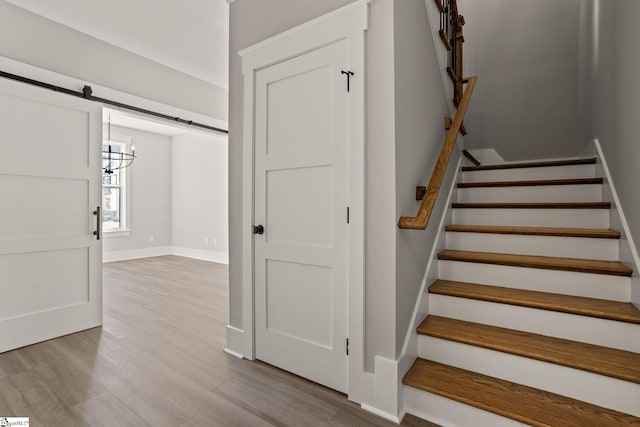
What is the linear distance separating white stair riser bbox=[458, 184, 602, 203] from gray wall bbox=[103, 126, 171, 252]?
656 centimetres

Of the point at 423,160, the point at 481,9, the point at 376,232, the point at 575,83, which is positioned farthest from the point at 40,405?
the point at 481,9

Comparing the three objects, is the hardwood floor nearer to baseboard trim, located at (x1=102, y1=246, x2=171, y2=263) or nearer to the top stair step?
the top stair step

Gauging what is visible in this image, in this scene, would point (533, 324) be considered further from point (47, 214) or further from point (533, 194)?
point (47, 214)

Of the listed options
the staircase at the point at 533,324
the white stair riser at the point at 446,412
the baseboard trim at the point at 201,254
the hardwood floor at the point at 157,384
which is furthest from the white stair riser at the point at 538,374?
the baseboard trim at the point at 201,254

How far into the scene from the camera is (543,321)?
182 centimetres

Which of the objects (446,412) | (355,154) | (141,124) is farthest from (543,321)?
(141,124)

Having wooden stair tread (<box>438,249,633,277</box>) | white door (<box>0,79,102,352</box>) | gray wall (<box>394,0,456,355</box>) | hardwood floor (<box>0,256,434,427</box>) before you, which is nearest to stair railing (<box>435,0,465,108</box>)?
gray wall (<box>394,0,456,355</box>)

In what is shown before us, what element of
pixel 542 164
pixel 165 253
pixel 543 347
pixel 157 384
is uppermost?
pixel 542 164

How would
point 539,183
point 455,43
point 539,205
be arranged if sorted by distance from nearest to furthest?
point 539,205 < point 539,183 < point 455,43

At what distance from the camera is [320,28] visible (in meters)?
2.00

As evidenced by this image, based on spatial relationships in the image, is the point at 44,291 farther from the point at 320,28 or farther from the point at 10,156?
the point at 320,28

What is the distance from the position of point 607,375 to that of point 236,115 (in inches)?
107

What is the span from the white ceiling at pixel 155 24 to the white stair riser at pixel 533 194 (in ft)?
9.17

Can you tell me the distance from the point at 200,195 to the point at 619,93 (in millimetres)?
6646
